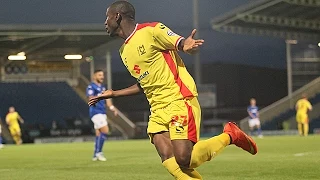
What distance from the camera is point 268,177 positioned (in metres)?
11.5

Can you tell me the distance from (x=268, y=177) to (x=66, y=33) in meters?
35.4

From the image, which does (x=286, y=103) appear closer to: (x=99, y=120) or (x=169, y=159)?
(x=99, y=120)

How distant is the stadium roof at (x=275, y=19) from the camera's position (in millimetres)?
45069

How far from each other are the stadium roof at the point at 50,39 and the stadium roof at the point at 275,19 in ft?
27.7

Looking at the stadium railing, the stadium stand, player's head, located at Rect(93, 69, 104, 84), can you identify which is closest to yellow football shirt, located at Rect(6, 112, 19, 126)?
the stadium stand

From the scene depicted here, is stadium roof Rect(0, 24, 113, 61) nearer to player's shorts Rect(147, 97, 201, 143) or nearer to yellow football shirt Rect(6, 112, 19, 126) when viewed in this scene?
yellow football shirt Rect(6, 112, 19, 126)

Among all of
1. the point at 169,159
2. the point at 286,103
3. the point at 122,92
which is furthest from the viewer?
the point at 286,103

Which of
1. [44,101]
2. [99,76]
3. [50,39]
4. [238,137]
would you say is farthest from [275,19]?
[238,137]

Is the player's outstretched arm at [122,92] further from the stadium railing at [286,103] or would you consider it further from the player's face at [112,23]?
the stadium railing at [286,103]

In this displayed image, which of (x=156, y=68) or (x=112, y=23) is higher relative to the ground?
(x=112, y=23)

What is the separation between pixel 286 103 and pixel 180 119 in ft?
152

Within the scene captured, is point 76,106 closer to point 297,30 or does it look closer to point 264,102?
point 297,30

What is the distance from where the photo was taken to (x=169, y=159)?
7.77 metres

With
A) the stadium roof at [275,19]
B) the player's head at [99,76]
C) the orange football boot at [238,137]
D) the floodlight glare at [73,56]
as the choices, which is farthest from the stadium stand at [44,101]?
the orange football boot at [238,137]
